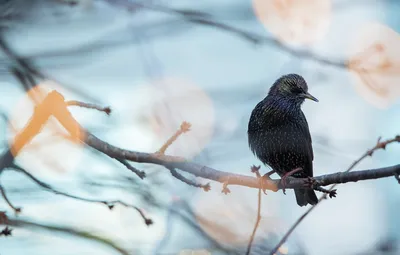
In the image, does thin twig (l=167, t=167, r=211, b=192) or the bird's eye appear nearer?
thin twig (l=167, t=167, r=211, b=192)

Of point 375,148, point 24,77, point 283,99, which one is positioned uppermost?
point 283,99

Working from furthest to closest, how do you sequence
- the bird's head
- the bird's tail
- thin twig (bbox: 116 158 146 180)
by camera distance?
1. the bird's head
2. the bird's tail
3. thin twig (bbox: 116 158 146 180)

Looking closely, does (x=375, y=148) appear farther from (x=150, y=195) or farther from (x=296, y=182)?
(x=150, y=195)

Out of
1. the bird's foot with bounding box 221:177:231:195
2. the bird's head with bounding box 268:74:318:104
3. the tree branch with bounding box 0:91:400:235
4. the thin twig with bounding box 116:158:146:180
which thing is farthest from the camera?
the bird's head with bounding box 268:74:318:104

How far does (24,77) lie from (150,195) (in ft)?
2.86

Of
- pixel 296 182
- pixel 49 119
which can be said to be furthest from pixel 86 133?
pixel 296 182

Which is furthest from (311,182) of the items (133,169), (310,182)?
(133,169)

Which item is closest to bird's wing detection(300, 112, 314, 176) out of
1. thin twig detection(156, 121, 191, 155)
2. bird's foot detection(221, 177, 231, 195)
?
bird's foot detection(221, 177, 231, 195)

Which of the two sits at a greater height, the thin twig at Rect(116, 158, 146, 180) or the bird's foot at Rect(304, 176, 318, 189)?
the thin twig at Rect(116, 158, 146, 180)

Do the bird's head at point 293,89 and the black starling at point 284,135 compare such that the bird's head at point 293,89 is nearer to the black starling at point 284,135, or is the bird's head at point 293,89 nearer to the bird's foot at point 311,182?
the black starling at point 284,135

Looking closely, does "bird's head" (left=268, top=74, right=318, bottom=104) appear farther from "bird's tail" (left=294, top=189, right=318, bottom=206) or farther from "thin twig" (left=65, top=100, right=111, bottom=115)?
"thin twig" (left=65, top=100, right=111, bottom=115)

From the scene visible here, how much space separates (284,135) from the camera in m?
4.63

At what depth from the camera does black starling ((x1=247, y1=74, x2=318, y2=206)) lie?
455cm

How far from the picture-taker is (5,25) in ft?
9.32
